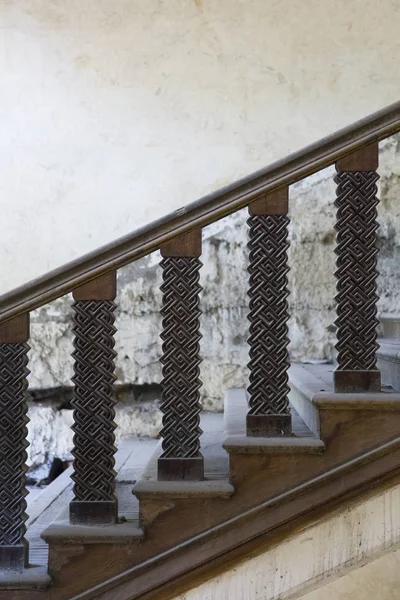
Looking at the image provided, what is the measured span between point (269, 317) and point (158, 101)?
2.22 meters

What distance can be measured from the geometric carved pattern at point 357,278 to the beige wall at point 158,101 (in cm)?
181

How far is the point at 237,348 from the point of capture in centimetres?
388

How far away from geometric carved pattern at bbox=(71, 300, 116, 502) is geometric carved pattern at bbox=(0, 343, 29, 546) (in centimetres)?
18

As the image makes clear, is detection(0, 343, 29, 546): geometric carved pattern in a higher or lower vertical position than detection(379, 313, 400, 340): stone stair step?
lower

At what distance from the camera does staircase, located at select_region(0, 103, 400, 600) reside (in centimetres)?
207

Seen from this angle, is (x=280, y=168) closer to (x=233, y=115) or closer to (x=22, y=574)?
(x=22, y=574)

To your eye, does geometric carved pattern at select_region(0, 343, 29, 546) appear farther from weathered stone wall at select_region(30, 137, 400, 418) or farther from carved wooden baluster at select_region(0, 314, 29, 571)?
weathered stone wall at select_region(30, 137, 400, 418)

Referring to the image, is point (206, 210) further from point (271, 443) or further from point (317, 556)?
point (317, 556)

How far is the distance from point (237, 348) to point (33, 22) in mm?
2300

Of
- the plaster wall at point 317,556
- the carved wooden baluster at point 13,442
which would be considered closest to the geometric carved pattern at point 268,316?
the plaster wall at point 317,556

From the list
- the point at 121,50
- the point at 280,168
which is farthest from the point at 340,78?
the point at 280,168

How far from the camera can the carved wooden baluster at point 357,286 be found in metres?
2.10

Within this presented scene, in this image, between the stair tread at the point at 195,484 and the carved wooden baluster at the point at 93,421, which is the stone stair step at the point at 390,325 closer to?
the stair tread at the point at 195,484

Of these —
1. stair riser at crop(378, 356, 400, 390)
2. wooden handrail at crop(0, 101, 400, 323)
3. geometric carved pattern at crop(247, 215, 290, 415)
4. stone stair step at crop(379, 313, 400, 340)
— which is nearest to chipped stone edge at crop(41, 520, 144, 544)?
geometric carved pattern at crop(247, 215, 290, 415)
